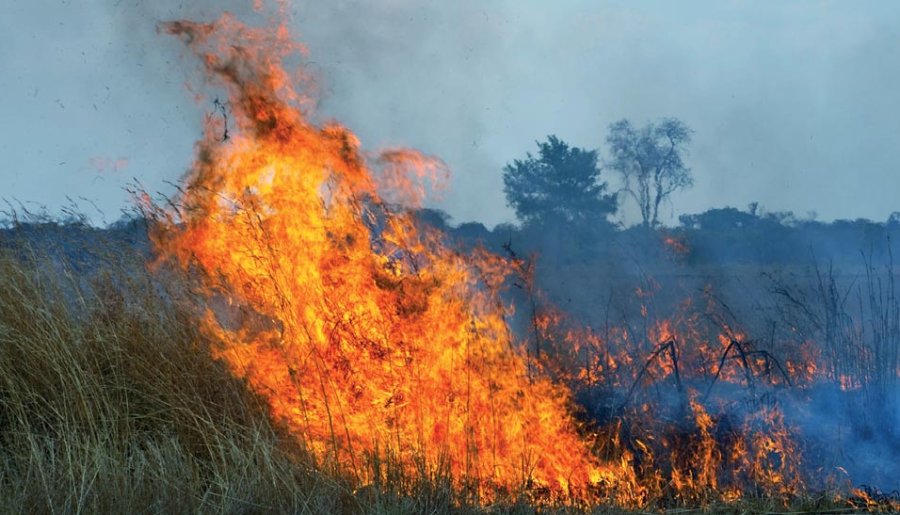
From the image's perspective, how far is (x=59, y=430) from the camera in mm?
4789

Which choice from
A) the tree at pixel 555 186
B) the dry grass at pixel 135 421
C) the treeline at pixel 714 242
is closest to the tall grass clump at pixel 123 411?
the dry grass at pixel 135 421

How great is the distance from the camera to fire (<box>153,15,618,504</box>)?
16.9 ft

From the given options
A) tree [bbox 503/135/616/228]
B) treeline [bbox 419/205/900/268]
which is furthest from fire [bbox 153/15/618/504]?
tree [bbox 503/135/616/228]

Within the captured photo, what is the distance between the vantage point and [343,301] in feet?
17.8

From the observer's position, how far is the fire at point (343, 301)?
5137mm

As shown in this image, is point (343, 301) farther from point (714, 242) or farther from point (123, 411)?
point (714, 242)

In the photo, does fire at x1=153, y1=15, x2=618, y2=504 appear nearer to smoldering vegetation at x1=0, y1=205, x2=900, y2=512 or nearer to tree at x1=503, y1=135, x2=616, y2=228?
smoldering vegetation at x1=0, y1=205, x2=900, y2=512

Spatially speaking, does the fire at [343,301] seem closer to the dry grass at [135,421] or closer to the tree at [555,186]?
the dry grass at [135,421]

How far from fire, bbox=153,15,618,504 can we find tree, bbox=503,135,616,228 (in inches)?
654

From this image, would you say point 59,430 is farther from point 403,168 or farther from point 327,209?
point 403,168

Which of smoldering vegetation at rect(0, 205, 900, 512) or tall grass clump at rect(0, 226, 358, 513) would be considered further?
smoldering vegetation at rect(0, 205, 900, 512)

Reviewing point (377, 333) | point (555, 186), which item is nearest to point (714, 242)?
point (555, 186)

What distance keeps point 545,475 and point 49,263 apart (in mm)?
3670

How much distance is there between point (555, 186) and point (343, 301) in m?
18.6
